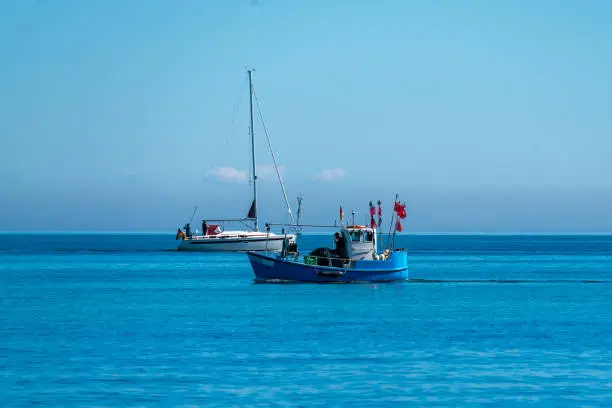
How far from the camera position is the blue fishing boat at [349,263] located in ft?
244

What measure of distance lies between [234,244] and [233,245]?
0.27 m

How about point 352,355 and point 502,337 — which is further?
point 502,337

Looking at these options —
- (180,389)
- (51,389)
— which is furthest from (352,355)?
(51,389)

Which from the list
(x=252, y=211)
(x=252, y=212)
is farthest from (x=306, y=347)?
(x=252, y=212)

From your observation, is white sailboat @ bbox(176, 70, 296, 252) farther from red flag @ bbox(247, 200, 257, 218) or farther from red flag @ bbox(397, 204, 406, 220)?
red flag @ bbox(397, 204, 406, 220)

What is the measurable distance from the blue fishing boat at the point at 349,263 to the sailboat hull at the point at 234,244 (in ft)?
256

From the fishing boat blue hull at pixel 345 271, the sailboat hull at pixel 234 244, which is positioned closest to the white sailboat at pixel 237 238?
the sailboat hull at pixel 234 244

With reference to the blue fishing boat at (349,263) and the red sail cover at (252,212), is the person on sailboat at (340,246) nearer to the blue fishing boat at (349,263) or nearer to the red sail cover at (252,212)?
the blue fishing boat at (349,263)

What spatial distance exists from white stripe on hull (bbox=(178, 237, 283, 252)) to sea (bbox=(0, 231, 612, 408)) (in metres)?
77.8

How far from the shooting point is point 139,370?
36.8 metres

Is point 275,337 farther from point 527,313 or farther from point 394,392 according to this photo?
point 527,313

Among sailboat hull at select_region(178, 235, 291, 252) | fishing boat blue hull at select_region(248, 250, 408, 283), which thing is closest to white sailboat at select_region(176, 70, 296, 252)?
sailboat hull at select_region(178, 235, 291, 252)

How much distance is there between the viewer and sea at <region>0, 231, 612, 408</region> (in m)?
32.6

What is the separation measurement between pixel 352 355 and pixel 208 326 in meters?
13.0
